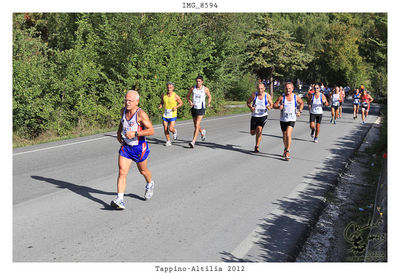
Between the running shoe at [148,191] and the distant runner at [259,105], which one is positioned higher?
the distant runner at [259,105]

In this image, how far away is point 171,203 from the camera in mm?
6570

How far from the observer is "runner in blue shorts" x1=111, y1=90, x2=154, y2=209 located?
19.8 ft

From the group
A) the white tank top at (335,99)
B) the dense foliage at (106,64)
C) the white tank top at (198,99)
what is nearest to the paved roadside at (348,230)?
the white tank top at (198,99)

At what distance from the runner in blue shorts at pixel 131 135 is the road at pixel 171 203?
44cm

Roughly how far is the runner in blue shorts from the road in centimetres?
44

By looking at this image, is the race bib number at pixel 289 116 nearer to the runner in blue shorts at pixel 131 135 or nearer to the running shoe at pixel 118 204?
the runner in blue shorts at pixel 131 135

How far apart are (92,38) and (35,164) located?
10.3 metres

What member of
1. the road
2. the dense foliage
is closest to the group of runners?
the road

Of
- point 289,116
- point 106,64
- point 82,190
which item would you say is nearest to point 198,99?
point 289,116

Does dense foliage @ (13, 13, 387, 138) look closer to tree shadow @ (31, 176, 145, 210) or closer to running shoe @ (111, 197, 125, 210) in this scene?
tree shadow @ (31, 176, 145, 210)

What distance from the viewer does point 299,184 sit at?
7.97 meters

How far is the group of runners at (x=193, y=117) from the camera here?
20.2ft

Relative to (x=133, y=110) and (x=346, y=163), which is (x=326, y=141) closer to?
(x=346, y=163)

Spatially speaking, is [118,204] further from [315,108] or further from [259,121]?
[315,108]
